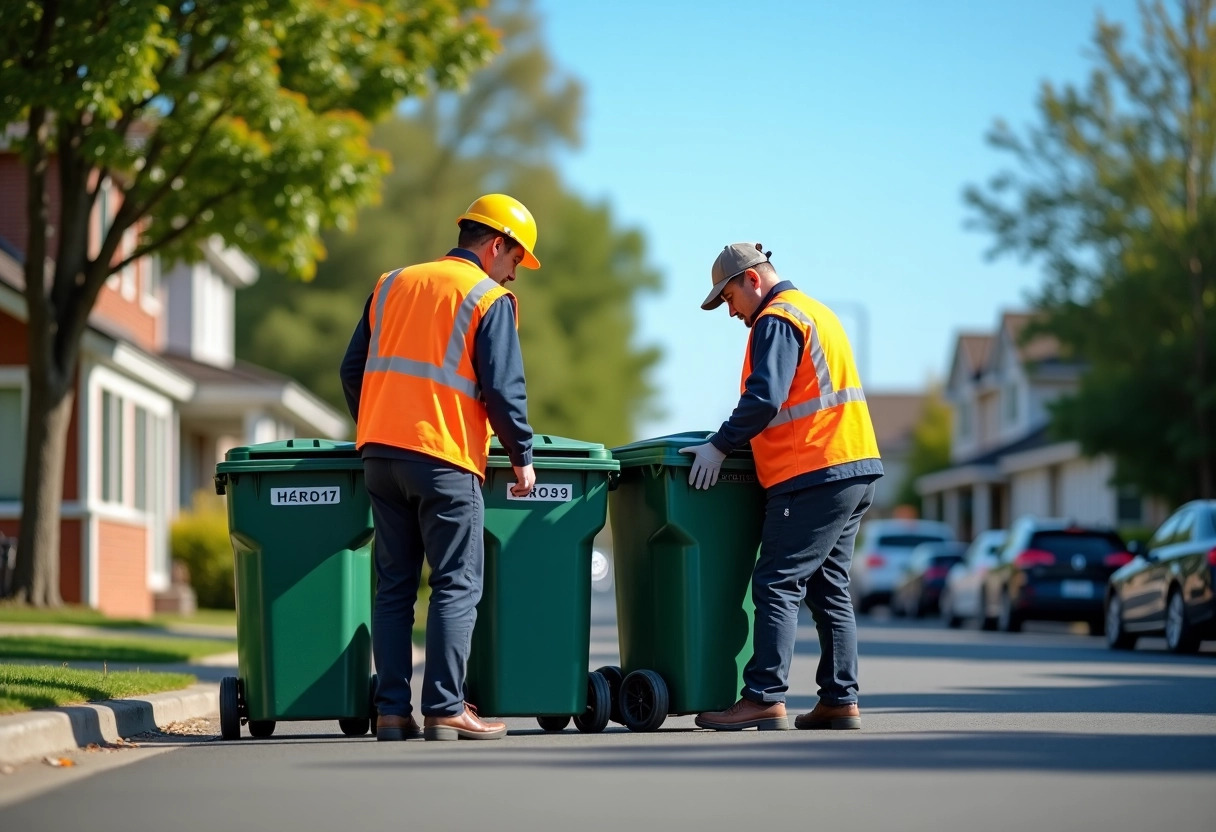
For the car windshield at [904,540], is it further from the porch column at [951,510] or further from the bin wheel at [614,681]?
the bin wheel at [614,681]

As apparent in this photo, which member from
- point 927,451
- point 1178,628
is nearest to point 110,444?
point 1178,628

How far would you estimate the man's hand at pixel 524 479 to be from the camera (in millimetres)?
8000

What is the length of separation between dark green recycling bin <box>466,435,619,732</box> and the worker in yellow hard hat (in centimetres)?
24

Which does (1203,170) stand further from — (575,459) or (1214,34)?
(575,459)

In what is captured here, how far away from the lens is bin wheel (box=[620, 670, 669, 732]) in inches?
325

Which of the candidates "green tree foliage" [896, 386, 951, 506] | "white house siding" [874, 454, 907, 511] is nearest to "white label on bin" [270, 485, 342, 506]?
"green tree foliage" [896, 386, 951, 506]

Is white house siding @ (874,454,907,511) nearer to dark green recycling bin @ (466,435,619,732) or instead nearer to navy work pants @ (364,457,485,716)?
dark green recycling bin @ (466,435,619,732)

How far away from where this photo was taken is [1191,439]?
28734 mm

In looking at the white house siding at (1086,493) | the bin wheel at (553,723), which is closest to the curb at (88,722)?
the bin wheel at (553,723)

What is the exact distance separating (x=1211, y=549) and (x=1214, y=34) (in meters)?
15.3

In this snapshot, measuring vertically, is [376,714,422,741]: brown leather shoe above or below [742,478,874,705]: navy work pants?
below

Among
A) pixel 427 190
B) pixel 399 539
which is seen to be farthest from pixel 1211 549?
pixel 427 190

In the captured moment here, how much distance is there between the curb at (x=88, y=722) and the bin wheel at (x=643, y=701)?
217 cm

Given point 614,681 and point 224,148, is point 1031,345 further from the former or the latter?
point 614,681
